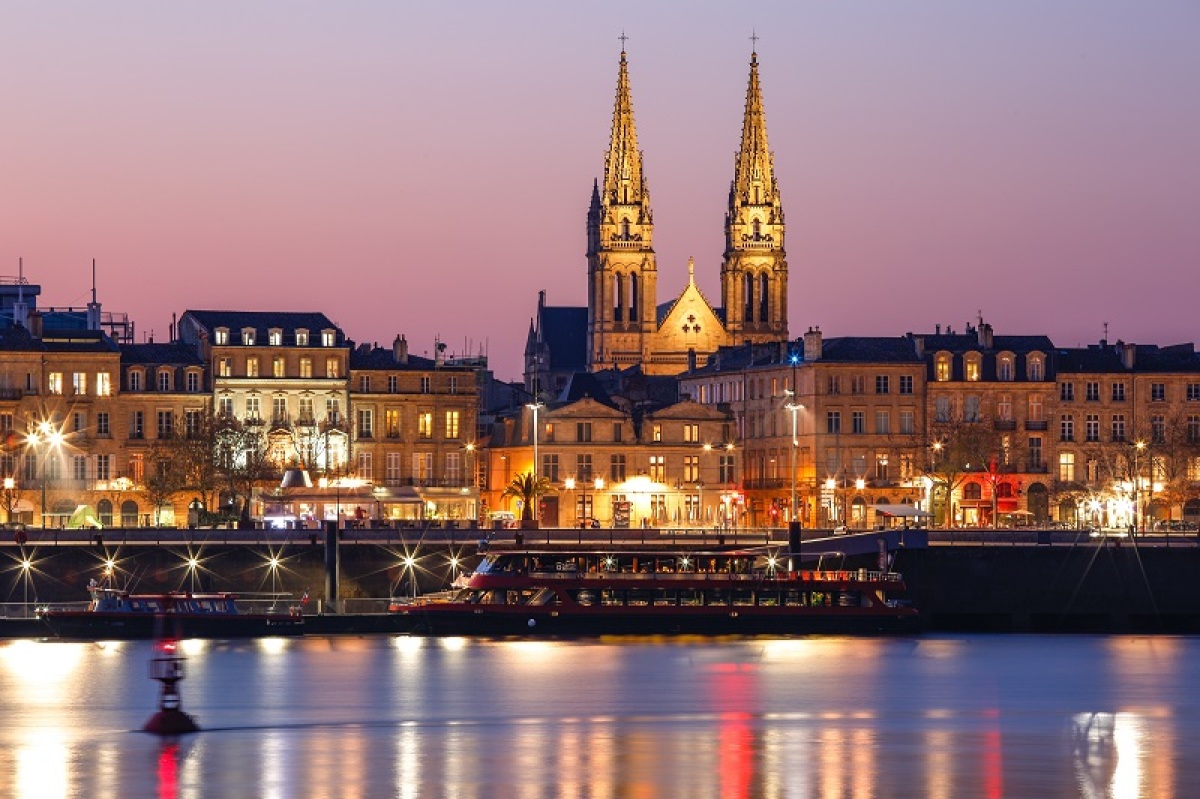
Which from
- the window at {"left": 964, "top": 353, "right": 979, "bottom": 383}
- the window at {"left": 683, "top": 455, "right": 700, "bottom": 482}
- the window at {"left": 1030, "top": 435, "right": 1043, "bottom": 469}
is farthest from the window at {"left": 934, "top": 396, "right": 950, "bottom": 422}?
the window at {"left": 683, "top": 455, "right": 700, "bottom": 482}

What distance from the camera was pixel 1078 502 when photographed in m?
142

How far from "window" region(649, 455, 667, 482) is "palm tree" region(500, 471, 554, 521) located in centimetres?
562

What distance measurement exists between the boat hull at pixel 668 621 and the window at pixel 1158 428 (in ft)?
158

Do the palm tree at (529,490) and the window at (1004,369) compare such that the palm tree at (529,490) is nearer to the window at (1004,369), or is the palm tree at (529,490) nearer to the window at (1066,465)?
the window at (1004,369)

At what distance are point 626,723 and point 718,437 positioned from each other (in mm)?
80123

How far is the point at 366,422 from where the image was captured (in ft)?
469

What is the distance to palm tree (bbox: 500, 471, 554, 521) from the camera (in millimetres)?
132625

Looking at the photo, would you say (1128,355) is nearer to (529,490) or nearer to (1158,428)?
(1158,428)

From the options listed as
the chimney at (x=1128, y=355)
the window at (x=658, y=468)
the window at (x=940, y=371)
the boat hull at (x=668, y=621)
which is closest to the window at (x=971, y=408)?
the window at (x=940, y=371)

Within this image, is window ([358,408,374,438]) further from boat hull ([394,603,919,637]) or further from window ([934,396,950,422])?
boat hull ([394,603,919,637])

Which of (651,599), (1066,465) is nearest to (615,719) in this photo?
(651,599)

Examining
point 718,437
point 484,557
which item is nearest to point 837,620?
point 484,557

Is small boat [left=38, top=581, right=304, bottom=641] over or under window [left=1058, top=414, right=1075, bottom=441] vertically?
under

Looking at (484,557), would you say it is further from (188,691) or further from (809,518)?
(809,518)
